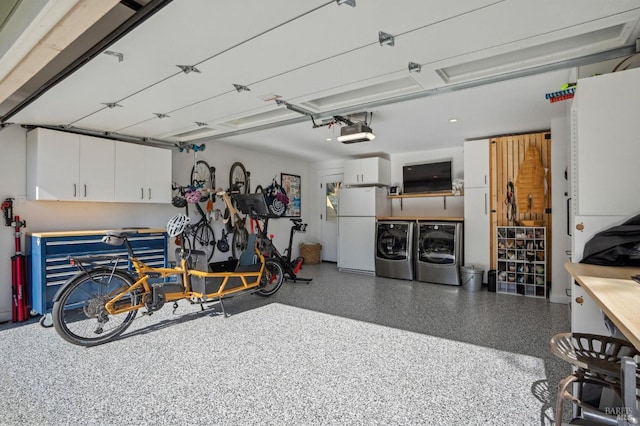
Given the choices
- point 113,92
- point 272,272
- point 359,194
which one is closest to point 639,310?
point 113,92

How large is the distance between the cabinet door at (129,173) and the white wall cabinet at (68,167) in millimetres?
83

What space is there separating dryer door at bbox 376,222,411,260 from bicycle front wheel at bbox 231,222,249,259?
247 cm

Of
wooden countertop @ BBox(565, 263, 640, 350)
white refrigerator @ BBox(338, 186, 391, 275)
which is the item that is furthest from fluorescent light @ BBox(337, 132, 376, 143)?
wooden countertop @ BBox(565, 263, 640, 350)

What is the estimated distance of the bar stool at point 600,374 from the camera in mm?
978

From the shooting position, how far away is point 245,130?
4461 millimetres

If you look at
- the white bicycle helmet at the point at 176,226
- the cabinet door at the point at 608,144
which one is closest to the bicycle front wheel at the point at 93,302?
the white bicycle helmet at the point at 176,226

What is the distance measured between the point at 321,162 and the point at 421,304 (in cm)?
442

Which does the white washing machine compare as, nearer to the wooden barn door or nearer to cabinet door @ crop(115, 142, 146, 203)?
the wooden barn door

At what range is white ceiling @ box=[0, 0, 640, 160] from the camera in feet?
5.91

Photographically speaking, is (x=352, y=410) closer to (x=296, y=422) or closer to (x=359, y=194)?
(x=296, y=422)

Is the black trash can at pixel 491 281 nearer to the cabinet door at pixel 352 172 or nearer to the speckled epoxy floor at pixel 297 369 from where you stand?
the speckled epoxy floor at pixel 297 369

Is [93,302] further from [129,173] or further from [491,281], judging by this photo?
[491,281]

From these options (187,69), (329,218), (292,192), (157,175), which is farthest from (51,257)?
(329,218)

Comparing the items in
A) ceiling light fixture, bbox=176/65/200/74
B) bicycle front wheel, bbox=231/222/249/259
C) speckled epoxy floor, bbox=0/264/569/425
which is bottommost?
speckled epoxy floor, bbox=0/264/569/425
